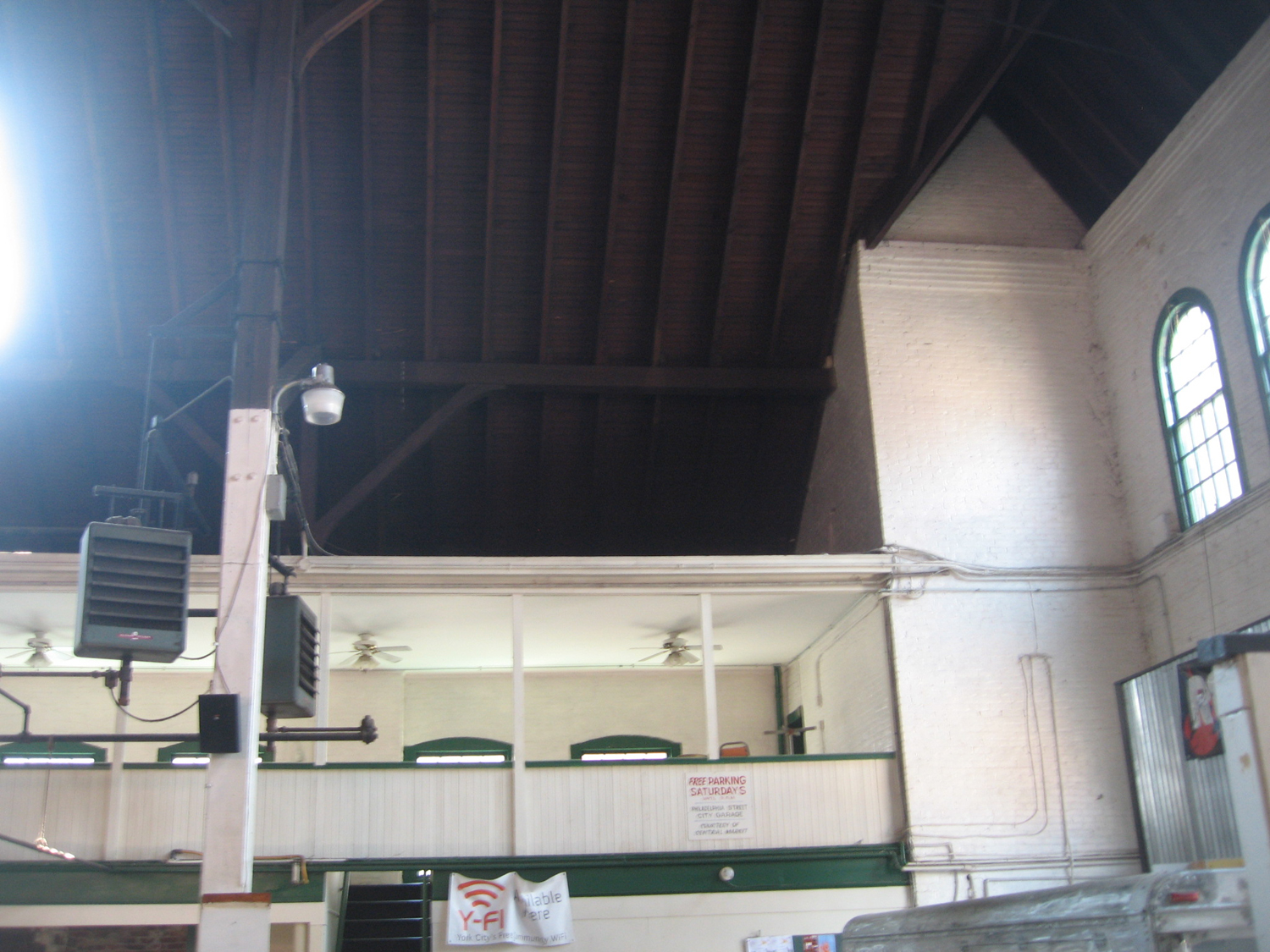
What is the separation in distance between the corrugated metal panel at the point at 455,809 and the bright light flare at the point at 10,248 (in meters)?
5.89

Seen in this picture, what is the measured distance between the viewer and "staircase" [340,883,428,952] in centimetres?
1170

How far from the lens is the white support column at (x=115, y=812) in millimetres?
11500

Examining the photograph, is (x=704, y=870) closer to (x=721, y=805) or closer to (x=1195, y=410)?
(x=721, y=805)

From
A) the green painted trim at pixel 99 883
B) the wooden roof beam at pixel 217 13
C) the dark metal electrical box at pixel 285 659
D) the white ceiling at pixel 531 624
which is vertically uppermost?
the wooden roof beam at pixel 217 13

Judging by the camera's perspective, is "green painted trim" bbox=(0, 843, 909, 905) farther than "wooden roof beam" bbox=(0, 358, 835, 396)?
No

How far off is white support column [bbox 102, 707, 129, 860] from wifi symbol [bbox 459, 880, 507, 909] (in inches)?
134

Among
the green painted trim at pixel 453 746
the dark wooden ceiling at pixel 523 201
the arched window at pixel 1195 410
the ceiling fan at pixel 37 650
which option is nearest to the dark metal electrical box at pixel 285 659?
the dark wooden ceiling at pixel 523 201

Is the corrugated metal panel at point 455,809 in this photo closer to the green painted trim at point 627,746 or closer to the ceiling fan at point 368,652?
the ceiling fan at point 368,652

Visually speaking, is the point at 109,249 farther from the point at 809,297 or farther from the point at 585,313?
the point at 809,297

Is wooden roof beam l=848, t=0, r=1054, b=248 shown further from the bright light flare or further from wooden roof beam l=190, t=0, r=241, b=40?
the bright light flare

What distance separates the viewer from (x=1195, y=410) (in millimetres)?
12617

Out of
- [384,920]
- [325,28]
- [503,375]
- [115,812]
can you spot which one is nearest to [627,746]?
[503,375]

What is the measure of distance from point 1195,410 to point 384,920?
10.2m

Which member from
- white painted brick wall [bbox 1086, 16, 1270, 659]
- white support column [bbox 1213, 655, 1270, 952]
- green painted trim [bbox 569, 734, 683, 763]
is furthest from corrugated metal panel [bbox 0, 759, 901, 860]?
white support column [bbox 1213, 655, 1270, 952]
